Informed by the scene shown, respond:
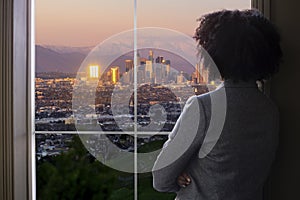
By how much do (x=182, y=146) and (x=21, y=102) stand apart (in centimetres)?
85

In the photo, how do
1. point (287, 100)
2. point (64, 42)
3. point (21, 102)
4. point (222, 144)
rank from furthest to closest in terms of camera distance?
point (64, 42)
point (21, 102)
point (287, 100)
point (222, 144)

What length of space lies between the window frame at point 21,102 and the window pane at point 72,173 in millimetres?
57

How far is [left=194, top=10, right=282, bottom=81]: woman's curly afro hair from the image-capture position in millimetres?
1610

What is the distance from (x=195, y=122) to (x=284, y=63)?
54 centimetres

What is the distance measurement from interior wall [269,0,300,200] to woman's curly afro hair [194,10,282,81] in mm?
167

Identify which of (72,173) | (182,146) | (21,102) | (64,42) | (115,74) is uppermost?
(64,42)

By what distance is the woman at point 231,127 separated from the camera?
5.23ft

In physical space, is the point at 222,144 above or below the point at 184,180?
above

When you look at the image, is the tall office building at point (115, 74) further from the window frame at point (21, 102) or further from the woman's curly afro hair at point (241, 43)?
the woman's curly afro hair at point (241, 43)

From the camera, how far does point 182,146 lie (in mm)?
1595

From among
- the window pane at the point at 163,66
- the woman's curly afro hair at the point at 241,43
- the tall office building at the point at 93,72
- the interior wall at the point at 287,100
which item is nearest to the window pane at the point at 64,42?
the tall office building at the point at 93,72

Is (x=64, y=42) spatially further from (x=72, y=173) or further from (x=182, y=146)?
(x=182, y=146)

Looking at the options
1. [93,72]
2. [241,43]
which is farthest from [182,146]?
[93,72]

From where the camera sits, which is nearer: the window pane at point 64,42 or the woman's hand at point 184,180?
the woman's hand at point 184,180
